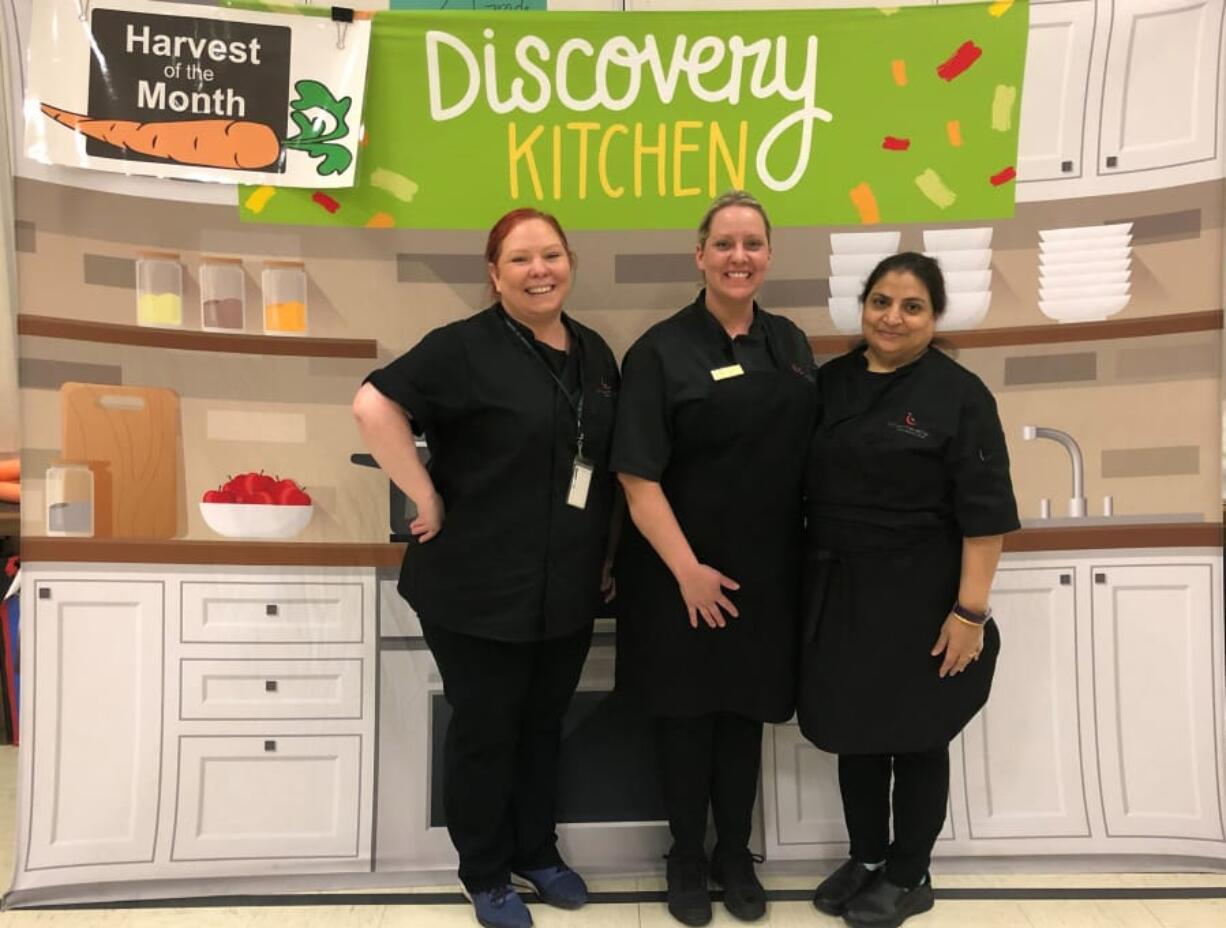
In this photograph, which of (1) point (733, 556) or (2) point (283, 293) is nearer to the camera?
(1) point (733, 556)

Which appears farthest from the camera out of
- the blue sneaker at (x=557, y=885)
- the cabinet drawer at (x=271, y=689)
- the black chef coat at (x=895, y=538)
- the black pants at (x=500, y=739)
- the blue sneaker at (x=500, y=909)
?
the cabinet drawer at (x=271, y=689)

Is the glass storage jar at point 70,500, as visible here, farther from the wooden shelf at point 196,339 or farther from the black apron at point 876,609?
the black apron at point 876,609

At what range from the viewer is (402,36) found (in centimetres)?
193

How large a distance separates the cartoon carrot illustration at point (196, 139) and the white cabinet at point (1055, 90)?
5.97 ft

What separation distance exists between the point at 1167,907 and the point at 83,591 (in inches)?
105

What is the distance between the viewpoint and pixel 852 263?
2.01 metres

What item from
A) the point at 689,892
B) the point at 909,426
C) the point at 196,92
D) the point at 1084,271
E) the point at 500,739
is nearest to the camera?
the point at 909,426

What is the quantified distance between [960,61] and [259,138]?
170cm

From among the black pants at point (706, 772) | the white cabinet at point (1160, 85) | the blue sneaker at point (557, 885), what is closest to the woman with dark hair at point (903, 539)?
the black pants at point (706, 772)

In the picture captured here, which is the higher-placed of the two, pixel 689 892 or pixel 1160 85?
pixel 1160 85

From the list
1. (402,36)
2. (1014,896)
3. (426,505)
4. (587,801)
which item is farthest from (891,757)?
(402,36)

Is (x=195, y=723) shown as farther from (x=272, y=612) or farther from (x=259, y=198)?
(x=259, y=198)

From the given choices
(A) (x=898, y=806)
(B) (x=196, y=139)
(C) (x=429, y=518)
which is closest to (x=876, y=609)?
(A) (x=898, y=806)

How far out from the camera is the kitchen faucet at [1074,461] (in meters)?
2.02
